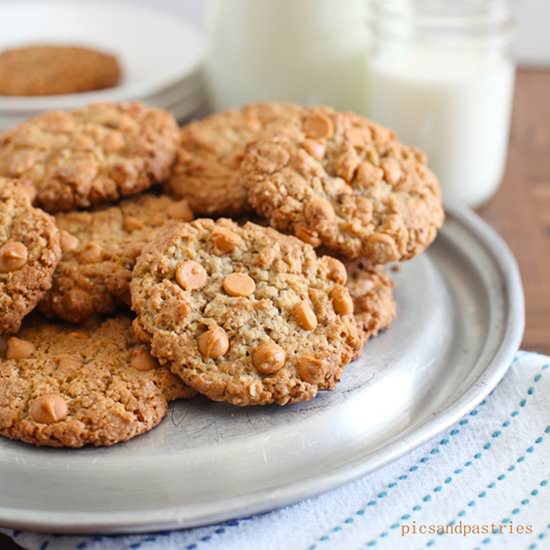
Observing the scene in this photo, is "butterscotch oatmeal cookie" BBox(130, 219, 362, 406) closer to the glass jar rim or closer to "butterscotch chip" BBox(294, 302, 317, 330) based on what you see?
"butterscotch chip" BBox(294, 302, 317, 330)

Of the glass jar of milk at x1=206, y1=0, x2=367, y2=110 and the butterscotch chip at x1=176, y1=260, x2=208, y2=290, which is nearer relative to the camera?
the butterscotch chip at x1=176, y1=260, x2=208, y2=290

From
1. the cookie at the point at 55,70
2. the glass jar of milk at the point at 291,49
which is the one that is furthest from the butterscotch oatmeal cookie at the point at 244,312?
the cookie at the point at 55,70

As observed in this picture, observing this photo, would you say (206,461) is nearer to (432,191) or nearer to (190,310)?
(190,310)

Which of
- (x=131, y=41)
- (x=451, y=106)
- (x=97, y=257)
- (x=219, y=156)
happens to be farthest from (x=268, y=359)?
(x=131, y=41)

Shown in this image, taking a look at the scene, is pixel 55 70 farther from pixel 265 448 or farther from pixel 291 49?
pixel 265 448

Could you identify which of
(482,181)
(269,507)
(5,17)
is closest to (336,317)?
(269,507)

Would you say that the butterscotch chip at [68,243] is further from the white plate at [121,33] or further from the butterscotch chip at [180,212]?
the white plate at [121,33]

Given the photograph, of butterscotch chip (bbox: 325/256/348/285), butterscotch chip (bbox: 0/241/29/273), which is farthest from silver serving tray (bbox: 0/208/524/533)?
butterscotch chip (bbox: 0/241/29/273)
